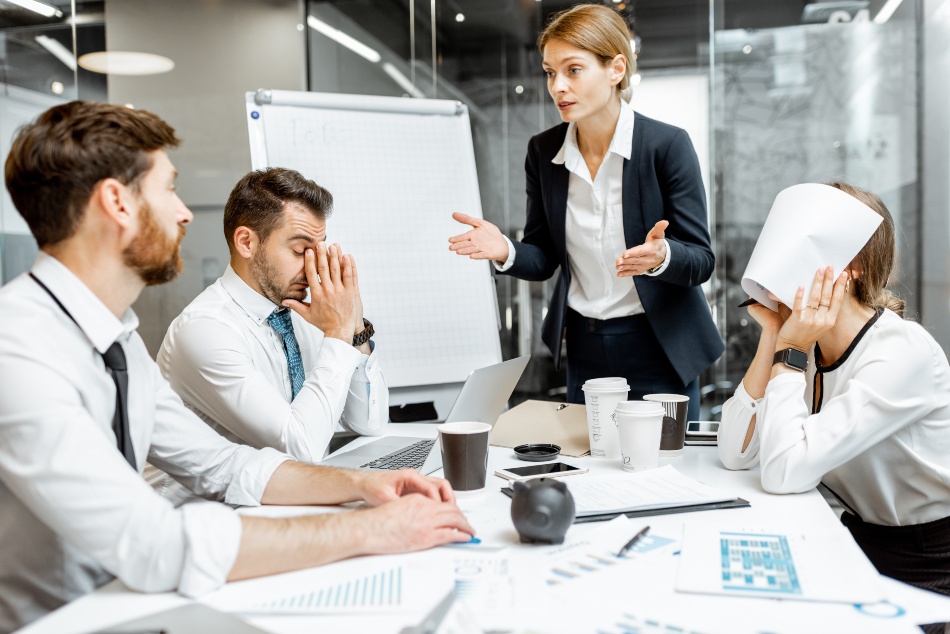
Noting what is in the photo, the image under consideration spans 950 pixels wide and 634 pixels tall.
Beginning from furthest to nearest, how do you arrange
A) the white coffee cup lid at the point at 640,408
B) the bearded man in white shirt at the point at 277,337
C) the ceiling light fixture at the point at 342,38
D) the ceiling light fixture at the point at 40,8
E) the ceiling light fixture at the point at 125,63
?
the ceiling light fixture at the point at 342,38 < the ceiling light fixture at the point at 125,63 < the ceiling light fixture at the point at 40,8 < the bearded man in white shirt at the point at 277,337 < the white coffee cup lid at the point at 640,408

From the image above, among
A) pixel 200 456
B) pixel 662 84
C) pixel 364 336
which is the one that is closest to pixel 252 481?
pixel 200 456

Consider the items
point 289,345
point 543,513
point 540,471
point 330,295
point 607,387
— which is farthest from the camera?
point 289,345

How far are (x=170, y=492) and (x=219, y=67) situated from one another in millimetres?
2732

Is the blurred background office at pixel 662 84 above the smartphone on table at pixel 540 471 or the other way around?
above

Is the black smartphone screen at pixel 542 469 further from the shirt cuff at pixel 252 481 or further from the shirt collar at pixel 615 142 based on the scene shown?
the shirt collar at pixel 615 142

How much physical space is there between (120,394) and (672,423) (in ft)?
3.21

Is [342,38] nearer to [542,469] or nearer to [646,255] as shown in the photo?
[646,255]

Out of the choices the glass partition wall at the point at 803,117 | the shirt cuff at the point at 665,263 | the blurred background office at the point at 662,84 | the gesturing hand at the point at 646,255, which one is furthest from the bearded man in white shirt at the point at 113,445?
the glass partition wall at the point at 803,117

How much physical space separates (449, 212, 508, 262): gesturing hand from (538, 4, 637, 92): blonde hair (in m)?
0.52

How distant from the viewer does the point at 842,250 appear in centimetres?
137

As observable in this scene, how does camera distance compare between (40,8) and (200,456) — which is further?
(40,8)

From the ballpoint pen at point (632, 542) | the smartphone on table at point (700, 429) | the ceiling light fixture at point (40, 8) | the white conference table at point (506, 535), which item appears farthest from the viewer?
the ceiling light fixture at point (40, 8)

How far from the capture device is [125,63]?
334cm

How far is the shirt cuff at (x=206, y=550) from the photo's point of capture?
886 mm
